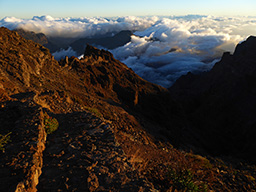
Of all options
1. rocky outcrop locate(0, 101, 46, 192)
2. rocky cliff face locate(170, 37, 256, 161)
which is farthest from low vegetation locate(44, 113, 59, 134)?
rocky cliff face locate(170, 37, 256, 161)

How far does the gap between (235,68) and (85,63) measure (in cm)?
8999

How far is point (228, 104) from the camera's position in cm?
8581

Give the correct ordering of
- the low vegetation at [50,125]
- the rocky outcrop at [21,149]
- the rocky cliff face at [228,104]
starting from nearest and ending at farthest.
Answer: the rocky outcrop at [21,149], the low vegetation at [50,125], the rocky cliff face at [228,104]

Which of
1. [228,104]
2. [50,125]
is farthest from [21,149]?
[228,104]

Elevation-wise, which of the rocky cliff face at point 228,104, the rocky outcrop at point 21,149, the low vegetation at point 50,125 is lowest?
the rocky cliff face at point 228,104

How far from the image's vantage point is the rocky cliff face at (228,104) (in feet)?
199

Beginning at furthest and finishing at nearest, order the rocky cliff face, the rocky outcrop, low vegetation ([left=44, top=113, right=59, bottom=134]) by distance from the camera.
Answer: the rocky cliff face < low vegetation ([left=44, top=113, right=59, bottom=134]) < the rocky outcrop

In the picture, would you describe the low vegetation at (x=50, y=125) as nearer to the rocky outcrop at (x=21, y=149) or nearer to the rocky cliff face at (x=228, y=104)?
the rocky outcrop at (x=21, y=149)

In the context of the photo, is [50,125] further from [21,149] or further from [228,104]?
[228,104]

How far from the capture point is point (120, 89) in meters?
51.0

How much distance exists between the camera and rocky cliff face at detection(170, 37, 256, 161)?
60.8 meters

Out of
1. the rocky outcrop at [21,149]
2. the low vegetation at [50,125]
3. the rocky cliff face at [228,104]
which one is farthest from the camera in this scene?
the rocky cliff face at [228,104]

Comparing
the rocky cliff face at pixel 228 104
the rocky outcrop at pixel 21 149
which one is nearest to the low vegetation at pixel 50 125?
the rocky outcrop at pixel 21 149

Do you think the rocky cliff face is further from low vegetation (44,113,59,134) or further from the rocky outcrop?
the rocky outcrop
